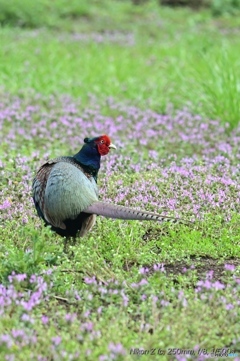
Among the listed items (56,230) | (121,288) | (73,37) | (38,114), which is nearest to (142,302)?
(121,288)

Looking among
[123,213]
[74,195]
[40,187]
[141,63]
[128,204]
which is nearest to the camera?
[123,213]

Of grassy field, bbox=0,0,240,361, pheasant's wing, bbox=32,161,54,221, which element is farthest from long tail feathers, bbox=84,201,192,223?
pheasant's wing, bbox=32,161,54,221

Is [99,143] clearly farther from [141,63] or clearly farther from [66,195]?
[141,63]

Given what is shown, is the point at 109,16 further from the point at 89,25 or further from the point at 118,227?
the point at 118,227

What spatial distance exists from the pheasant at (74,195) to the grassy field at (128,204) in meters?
0.16

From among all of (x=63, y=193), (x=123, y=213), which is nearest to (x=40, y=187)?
(x=63, y=193)

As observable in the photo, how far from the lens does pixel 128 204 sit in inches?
228

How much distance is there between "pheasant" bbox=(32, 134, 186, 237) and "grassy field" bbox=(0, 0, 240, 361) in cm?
16

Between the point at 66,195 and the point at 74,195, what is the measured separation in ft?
0.17

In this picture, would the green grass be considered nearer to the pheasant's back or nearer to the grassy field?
the grassy field

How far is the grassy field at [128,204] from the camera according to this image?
12.5ft

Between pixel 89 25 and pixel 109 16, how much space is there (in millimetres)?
935

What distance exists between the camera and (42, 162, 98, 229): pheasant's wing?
478 cm

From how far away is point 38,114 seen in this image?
8.88 meters
